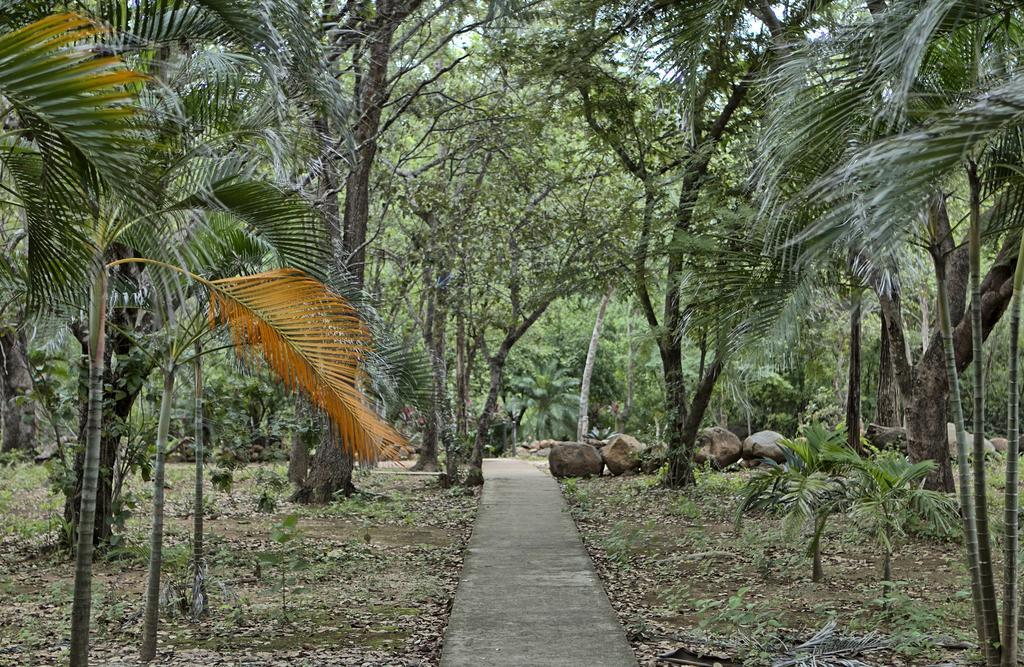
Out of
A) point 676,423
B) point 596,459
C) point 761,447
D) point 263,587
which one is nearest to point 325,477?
point 676,423

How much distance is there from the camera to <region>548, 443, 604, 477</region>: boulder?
1720 cm

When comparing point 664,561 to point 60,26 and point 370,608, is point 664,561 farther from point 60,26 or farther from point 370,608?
point 60,26

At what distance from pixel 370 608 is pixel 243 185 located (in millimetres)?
3109

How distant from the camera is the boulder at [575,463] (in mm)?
17203

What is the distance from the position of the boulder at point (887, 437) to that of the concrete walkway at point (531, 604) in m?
7.50

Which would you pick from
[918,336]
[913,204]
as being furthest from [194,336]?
[918,336]

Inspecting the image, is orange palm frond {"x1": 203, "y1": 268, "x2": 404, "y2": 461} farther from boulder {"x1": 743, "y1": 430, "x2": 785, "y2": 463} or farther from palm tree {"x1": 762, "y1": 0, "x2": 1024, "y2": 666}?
boulder {"x1": 743, "y1": 430, "x2": 785, "y2": 463}

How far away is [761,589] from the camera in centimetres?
638

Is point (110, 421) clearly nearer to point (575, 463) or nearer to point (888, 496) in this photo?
point (888, 496)

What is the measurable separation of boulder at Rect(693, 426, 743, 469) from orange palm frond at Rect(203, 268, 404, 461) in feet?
47.9

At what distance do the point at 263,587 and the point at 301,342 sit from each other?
324 cm

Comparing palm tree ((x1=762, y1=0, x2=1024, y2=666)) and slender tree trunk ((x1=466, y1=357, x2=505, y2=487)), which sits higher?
palm tree ((x1=762, y1=0, x2=1024, y2=666))

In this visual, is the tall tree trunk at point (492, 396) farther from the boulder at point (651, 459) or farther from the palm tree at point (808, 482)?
the palm tree at point (808, 482)

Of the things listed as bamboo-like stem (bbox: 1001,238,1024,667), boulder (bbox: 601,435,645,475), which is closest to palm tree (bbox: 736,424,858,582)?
bamboo-like stem (bbox: 1001,238,1024,667)
